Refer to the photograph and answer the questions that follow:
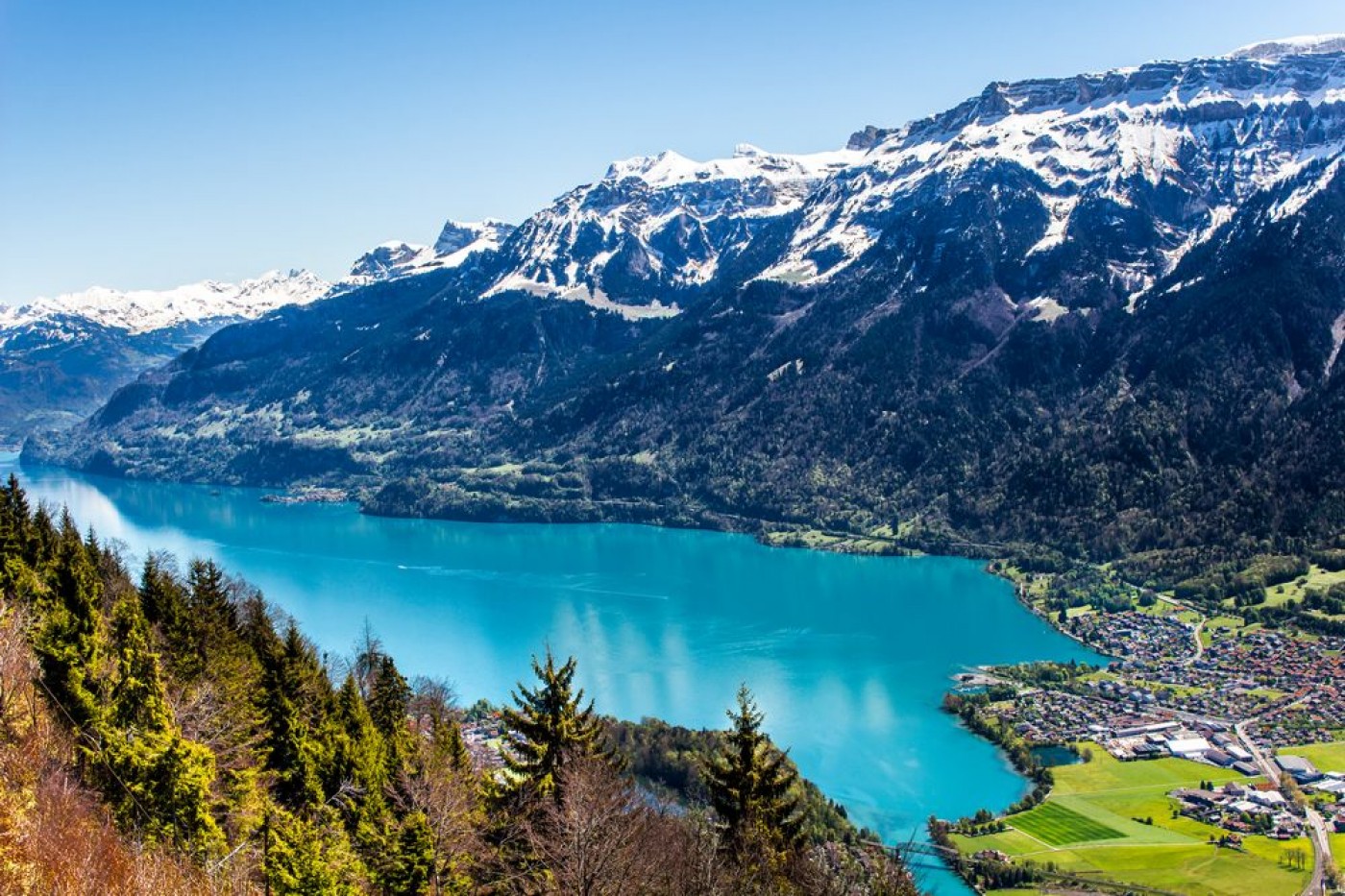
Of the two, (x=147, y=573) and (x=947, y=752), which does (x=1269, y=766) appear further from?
(x=147, y=573)

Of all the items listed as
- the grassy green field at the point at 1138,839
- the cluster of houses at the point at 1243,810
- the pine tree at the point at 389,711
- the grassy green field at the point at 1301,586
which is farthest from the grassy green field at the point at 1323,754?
the pine tree at the point at 389,711

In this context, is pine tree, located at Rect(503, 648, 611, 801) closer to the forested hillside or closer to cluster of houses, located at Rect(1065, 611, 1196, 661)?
the forested hillside

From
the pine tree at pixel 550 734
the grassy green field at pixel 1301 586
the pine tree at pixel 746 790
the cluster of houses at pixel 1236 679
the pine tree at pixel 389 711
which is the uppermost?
the pine tree at pixel 550 734

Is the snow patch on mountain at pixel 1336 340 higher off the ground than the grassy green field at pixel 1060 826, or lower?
higher

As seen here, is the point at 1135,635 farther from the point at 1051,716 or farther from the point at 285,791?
the point at 285,791

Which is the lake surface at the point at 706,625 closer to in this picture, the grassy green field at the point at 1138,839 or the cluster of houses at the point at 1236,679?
the grassy green field at the point at 1138,839

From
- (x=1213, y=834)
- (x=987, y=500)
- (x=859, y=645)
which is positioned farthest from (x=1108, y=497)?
Answer: (x=1213, y=834)

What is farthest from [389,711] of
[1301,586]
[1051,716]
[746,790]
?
[1301,586]
